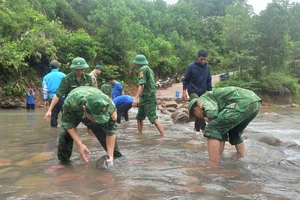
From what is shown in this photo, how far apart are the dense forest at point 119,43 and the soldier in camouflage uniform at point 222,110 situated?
1332 cm

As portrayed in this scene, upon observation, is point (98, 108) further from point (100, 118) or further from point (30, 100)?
point (30, 100)

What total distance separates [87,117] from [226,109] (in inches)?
59.6

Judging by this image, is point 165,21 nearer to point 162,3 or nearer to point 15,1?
point 162,3

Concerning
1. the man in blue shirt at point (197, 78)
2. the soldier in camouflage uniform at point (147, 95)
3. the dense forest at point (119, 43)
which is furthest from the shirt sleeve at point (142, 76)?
the dense forest at point (119, 43)

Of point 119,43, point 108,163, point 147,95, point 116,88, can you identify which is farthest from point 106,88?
point 119,43

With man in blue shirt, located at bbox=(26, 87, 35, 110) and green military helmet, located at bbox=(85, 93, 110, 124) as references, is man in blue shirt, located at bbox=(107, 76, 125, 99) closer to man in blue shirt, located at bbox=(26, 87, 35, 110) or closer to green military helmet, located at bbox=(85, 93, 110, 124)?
green military helmet, located at bbox=(85, 93, 110, 124)

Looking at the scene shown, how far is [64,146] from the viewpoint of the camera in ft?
12.3

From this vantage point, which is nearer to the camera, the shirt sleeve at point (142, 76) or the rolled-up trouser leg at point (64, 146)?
the rolled-up trouser leg at point (64, 146)

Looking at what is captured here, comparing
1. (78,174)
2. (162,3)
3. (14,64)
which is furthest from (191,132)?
(162,3)

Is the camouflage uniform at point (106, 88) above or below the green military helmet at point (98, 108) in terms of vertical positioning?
above

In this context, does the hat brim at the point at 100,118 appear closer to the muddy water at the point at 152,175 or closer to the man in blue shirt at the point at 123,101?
the muddy water at the point at 152,175

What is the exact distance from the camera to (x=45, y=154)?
14.5 ft

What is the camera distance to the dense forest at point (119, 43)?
1697cm

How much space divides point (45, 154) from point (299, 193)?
312 centimetres
